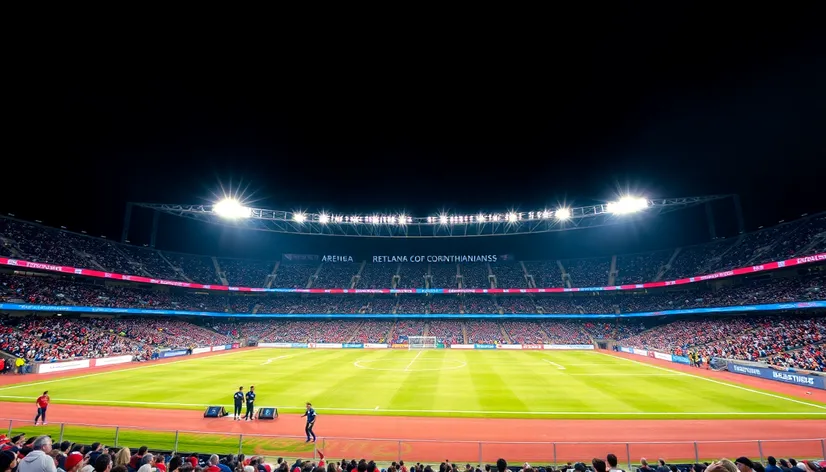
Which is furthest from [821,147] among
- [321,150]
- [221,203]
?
[221,203]

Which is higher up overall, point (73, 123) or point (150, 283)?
point (73, 123)

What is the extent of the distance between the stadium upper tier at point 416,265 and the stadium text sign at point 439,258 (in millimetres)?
1197

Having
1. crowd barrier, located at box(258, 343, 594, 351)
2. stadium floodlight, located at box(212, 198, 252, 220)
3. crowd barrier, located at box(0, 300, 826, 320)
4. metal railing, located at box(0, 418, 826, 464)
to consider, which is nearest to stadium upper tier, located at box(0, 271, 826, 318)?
crowd barrier, located at box(0, 300, 826, 320)

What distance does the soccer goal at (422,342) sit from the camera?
196ft

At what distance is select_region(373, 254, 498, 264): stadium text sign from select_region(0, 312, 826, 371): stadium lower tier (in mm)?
14432

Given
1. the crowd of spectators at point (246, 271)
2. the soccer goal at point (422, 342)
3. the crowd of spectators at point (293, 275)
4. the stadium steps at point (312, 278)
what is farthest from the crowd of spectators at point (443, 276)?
the crowd of spectators at point (246, 271)

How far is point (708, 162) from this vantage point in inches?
1109

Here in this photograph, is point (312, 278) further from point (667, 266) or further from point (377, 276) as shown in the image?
point (667, 266)

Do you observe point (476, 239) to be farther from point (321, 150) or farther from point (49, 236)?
point (49, 236)

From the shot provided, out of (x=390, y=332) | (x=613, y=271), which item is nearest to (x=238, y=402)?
(x=390, y=332)

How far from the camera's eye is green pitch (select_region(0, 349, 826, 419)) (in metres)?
20.6

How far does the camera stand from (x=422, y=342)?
6059 centimetres

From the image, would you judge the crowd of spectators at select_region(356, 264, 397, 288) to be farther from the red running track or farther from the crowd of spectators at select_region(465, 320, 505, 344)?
the red running track

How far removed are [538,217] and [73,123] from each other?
49.2m
